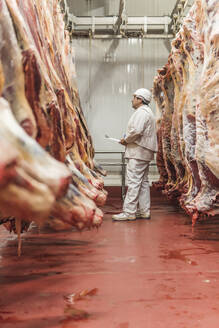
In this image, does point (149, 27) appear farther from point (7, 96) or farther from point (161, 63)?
point (7, 96)

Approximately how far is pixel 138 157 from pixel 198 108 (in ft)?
6.23

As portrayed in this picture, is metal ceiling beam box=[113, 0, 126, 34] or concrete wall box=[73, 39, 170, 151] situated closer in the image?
metal ceiling beam box=[113, 0, 126, 34]

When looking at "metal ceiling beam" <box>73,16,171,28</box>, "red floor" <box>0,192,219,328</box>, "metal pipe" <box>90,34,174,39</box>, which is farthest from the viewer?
"metal pipe" <box>90,34,174,39</box>

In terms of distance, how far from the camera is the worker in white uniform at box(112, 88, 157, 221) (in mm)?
4715

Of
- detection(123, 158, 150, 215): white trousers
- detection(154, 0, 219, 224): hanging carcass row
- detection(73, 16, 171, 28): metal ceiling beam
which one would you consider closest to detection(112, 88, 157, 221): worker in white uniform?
detection(123, 158, 150, 215): white trousers

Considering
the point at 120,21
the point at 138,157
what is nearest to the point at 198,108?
the point at 138,157

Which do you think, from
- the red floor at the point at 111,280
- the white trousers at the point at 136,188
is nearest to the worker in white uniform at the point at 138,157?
the white trousers at the point at 136,188

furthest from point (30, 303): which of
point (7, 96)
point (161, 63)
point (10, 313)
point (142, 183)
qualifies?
point (161, 63)

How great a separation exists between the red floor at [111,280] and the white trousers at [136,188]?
91 centimetres

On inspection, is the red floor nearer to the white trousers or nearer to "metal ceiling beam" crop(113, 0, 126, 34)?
the white trousers

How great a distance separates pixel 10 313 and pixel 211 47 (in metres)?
2.20

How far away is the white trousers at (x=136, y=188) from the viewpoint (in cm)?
473

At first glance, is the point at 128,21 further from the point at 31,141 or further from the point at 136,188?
the point at 31,141

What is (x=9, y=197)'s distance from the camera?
775mm
